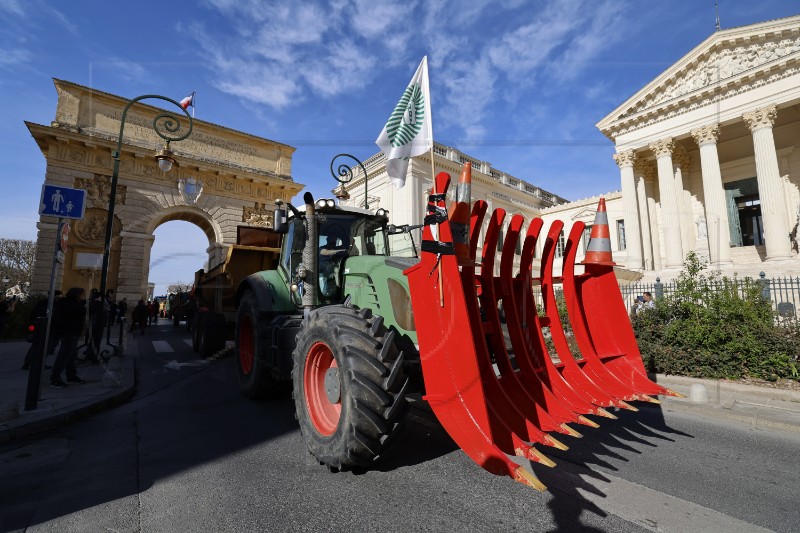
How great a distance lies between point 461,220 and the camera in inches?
103

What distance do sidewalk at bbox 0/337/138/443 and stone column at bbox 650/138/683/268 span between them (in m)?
23.1

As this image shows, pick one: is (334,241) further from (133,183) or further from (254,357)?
(133,183)

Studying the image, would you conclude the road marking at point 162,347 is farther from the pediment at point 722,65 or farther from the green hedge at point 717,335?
the pediment at point 722,65

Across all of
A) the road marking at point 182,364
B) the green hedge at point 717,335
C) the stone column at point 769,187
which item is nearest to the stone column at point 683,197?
the stone column at point 769,187

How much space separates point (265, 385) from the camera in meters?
4.97

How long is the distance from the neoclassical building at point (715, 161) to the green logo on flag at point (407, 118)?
60.3 ft

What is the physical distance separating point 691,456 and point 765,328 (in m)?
5.04

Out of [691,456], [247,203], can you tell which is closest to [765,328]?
[691,456]

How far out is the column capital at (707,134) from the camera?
18.7 m

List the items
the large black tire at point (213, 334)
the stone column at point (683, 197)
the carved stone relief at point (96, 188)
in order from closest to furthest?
the large black tire at point (213, 334) → the carved stone relief at point (96, 188) → the stone column at point (683, 197)

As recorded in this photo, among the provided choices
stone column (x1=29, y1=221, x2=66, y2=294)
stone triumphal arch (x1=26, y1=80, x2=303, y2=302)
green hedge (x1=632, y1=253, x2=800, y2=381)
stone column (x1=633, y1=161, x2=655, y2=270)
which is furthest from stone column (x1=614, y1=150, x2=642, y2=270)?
stone column (x1=29, y1=221, x2=66, y2=294)

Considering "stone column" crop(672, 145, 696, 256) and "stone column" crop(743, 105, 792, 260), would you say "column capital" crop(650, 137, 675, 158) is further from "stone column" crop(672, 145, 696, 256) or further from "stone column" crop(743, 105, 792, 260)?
"stone column" crop(743, 105, 792, 260)

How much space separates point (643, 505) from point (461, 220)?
226 centimetres

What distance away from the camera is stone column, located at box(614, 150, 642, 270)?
2147 cm
